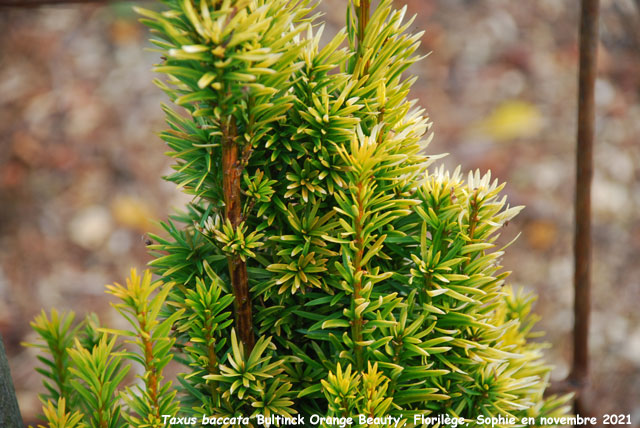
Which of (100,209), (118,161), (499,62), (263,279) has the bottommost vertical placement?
(263,279)

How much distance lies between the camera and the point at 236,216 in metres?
0.55

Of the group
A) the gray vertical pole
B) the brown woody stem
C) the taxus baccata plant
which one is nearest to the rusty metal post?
the taxus baccata plant

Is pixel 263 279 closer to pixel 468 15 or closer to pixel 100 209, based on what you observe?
pixel 100 209

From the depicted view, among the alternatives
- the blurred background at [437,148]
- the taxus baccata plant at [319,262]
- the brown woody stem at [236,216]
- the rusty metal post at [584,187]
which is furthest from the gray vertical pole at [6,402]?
the blurred background at [437,148]

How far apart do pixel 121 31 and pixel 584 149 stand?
2.20 metres

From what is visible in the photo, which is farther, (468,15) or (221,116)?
(468,15)

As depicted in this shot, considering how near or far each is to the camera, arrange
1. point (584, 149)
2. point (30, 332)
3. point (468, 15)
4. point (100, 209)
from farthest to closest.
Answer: point (468, 15) → point (100, 209) → point (30, 332) → point (584, 149)

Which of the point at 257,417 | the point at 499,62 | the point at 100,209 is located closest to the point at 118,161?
the point at 100,209

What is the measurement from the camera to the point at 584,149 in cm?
88

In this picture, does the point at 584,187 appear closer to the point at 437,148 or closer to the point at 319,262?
the point at 319,262

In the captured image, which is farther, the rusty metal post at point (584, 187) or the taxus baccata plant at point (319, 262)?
the rusty metal post at point (584, 187)

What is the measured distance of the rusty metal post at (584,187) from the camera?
85 centimetres

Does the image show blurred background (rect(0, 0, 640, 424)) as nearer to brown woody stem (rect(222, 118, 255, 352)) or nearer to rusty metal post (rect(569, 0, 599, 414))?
rusty metal post (rect(569, 0, 599, 414))

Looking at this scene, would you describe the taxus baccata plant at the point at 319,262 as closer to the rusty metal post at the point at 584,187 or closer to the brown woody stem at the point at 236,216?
the brown woody stem at the point at 236,216
